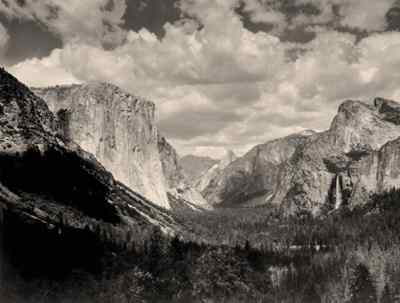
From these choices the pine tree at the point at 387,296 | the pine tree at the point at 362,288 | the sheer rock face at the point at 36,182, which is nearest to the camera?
the pine tree at the point at 387,296

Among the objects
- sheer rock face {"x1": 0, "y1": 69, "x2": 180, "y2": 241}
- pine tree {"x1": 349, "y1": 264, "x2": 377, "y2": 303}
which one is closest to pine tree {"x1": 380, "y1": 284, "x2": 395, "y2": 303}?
pine tree {"x1": 349, "y1": 264, "x2": 377, "y2": 303}

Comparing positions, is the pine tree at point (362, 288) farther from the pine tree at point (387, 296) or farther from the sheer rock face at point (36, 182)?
the sheer rock face at point (36, 182)

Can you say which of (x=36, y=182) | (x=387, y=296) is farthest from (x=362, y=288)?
(x=36, y=182)

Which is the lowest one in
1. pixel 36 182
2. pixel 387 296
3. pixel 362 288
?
pixel 387 296

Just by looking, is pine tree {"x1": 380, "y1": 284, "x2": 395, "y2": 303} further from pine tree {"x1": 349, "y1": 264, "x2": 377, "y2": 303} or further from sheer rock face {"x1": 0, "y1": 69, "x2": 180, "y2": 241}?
sheer rock face {"x1": 0, "y1": 69, "x2": 180, "y2": 241}

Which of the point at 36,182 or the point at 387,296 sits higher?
the point at 36,182

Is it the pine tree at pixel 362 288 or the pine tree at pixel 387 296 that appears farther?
the pine tree at pixel 362 288

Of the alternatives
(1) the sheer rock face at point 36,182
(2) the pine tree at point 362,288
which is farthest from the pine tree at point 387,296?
(1) the sheer rock face at point 36,182

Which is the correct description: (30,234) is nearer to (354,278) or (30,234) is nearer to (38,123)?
(354,278)

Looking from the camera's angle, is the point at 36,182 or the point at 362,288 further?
the point at 36,182

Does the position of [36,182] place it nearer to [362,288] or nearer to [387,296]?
[362,288]

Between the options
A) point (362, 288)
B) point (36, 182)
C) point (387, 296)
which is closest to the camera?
point (387, 296)
